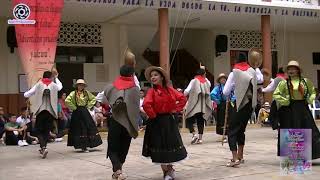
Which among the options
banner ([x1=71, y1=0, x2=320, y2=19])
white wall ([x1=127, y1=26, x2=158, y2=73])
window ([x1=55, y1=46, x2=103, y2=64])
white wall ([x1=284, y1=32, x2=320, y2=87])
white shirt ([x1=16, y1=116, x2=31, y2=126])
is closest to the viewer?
white shirt ([x1=16, y1=116, x2=31, y2=126])

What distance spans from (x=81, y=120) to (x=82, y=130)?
0.20m

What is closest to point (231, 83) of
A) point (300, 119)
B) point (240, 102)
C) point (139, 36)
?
point (240, 102)

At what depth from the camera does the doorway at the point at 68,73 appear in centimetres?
1950

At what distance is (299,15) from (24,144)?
437 inches

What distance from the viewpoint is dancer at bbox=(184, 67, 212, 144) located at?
38.7 ft

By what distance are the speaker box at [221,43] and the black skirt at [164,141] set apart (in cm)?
1549

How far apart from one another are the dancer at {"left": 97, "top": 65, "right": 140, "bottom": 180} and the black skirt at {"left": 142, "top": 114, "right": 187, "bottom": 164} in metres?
0.23

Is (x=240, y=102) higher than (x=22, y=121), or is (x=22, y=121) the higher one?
(x=240, y=102)

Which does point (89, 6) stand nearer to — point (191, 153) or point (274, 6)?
point (274, 6)

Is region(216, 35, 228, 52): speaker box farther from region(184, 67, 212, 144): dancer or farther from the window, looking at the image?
region(184, 67, 212, 144): dancer

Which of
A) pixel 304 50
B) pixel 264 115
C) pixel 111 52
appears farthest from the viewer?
pixel 304 50

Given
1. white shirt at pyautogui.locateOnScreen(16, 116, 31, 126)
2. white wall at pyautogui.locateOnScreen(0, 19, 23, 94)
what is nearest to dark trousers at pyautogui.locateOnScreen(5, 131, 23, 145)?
white shirt at pyautogui.locateOnScreen(16, 116, 31, 126)

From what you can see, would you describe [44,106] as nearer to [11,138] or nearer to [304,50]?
[11,138]

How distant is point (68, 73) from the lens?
19.7m
